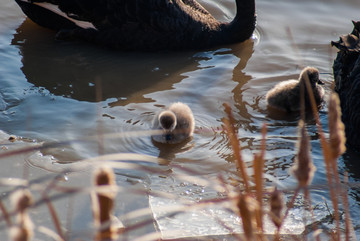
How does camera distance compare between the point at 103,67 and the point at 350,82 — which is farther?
the point at 103,67

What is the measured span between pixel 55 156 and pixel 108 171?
301 cm

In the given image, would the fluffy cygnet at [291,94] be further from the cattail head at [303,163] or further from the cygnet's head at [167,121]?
the cattail head at [303,163]

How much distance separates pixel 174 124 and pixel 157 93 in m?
1.02

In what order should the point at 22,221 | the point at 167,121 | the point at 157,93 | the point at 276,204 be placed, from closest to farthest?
1. the point at 22,221
2. the point at 276,204
3. the point at 167,121
4. the point at 157,93

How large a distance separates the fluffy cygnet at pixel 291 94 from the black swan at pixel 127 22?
1586mm

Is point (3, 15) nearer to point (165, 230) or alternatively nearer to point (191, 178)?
point (165, 230)

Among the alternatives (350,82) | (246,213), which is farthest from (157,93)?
(246,213)

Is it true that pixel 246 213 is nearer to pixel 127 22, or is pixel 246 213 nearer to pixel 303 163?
pixel 303 163

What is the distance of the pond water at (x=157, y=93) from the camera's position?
3.93 metres

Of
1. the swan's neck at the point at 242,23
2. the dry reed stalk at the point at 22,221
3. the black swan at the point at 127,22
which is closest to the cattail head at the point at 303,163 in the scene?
the dry reed stalk at the point at 22,221

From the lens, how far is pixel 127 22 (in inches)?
249

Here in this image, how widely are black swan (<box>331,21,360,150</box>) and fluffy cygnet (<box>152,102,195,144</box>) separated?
138cm

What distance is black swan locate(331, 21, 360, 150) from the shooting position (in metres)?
4.56

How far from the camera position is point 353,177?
13.5 feet
